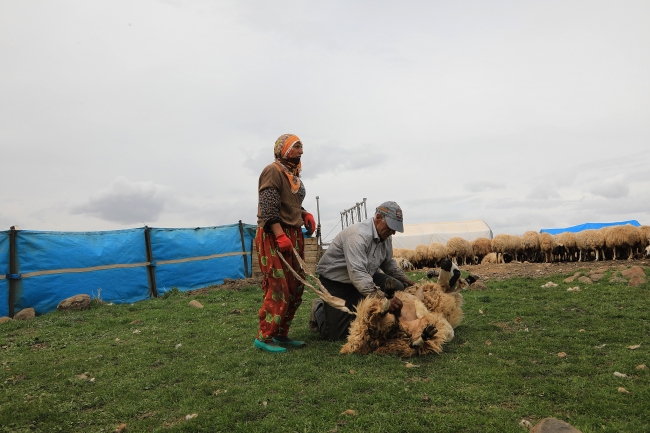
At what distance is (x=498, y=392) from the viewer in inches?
153

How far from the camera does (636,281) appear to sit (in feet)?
28.6

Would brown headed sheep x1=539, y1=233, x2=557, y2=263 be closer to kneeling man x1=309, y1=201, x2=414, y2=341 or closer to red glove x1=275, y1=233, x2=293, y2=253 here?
kneeling man x1=309, y1=201, x2=414, y2=341

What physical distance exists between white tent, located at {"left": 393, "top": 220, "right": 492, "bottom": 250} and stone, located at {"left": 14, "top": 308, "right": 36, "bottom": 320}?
24107mm

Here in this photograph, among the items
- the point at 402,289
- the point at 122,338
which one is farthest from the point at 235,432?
the point at 122,338

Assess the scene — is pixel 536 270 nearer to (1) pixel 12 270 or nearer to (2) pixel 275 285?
(2) pixel 275 285

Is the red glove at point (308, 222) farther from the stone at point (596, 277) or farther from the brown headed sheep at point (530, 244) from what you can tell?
the brown headed sheep at point (530, 244)

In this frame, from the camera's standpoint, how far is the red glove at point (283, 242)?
5.29 metres

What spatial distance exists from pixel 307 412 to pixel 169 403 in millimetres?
1387

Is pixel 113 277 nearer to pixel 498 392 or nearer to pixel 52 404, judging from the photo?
pixel 52 404

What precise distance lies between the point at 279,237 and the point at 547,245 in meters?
19.0

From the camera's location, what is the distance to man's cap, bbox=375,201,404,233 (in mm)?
5402

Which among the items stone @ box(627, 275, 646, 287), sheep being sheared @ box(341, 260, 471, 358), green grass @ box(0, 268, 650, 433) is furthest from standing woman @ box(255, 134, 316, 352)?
stone @ box(627, 275, 646, 287)

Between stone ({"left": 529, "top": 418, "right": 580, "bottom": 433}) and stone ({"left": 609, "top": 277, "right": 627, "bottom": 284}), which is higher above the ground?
stone ({"left": 609, "top": 277, "right": 627, "bottom": 284})

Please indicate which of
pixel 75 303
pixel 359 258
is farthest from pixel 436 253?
pixel 359 258
